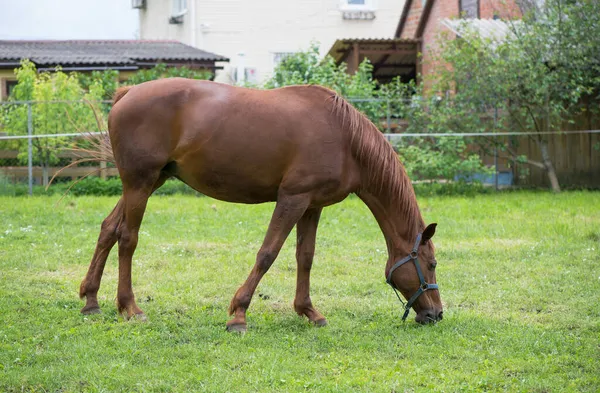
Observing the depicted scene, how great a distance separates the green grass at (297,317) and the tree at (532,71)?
13.8 ft

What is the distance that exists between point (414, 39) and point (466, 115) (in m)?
7.30

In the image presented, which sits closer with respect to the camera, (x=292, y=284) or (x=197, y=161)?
(x=197, y=161)

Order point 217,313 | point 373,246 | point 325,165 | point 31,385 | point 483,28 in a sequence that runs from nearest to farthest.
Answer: point 31,385
point 325,165
point 217,313
point 373,246
point 483,28

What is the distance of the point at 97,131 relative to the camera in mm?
13617

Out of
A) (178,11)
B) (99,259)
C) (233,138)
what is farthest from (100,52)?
(233,138)

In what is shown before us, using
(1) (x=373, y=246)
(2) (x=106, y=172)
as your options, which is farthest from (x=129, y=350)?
(2) (x=106, y=172)

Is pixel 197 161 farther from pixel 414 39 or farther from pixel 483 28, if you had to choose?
pixel 414 39

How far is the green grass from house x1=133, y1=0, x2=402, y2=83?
13.3m

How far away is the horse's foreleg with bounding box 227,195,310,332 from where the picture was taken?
5.77 m

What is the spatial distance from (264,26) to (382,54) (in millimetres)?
4258

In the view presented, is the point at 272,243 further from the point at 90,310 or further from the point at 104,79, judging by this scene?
the point at 104,79

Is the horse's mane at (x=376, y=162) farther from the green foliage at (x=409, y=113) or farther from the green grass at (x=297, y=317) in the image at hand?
the green foliage at (x=409, y=113)

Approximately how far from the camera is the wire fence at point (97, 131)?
47.5ft

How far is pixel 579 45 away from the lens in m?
14.8
